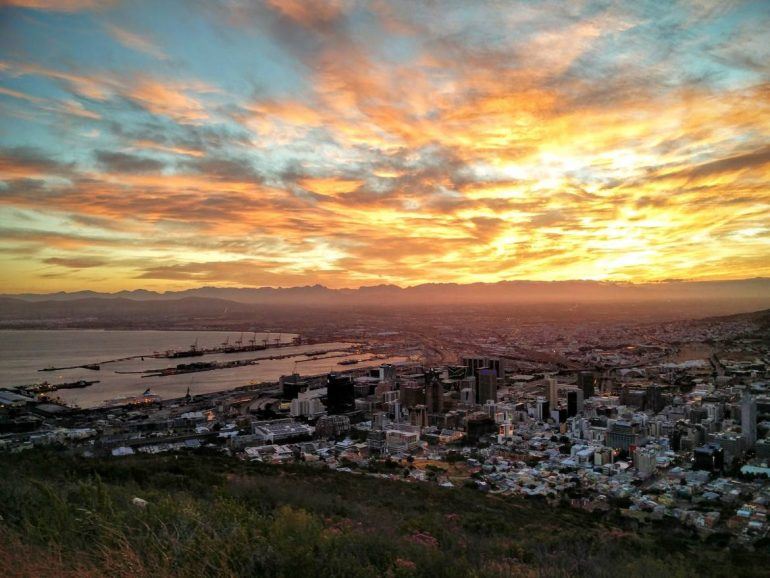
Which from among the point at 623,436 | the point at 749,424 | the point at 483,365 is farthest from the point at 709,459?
the point at 483,365

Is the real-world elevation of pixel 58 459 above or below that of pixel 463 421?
above

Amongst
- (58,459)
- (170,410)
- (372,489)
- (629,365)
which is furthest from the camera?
(629,365)

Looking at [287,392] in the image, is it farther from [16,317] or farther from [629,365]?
[16,317]

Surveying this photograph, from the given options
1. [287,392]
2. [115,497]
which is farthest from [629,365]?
[115,497]

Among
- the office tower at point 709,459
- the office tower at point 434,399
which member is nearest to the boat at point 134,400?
the office tower at point 434,399

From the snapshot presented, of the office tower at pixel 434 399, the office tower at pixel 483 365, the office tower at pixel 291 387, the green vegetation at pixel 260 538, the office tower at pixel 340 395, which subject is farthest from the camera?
the office tower at pixel 483 365

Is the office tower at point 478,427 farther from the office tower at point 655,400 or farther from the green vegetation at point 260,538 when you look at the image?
the green vegetation at point 260,538
